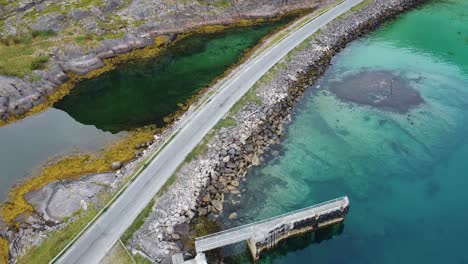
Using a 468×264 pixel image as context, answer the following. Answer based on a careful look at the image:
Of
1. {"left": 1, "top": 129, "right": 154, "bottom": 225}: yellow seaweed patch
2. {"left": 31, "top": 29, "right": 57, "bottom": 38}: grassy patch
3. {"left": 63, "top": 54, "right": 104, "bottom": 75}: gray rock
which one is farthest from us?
{"left": 31, "top": 29, "right": 57, "bottom": 38}: grassy patch

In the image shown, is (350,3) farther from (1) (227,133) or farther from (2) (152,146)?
(2) (152,146)

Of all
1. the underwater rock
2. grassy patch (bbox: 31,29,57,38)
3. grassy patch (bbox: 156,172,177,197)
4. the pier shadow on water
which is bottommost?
the pier shadow on water

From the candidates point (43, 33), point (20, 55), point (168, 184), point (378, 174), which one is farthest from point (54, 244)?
point (43, 33)

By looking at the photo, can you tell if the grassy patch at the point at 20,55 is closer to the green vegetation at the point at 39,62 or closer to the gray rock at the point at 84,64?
the green vegetation at the point at 39,62

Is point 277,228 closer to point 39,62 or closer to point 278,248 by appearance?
point 278,248

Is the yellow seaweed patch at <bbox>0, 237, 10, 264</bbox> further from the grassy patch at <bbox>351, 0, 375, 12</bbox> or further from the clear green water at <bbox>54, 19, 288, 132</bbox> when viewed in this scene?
the grassy patch at <bbox>351, 0, 375, 12</bbox>

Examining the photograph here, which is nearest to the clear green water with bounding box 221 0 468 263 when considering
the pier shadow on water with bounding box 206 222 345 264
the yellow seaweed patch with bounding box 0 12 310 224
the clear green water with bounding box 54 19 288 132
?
the pier shadow on water with bounding box 206 222 345 264

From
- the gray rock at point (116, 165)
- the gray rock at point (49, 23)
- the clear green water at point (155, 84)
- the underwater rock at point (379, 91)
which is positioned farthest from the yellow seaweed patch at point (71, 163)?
the underwater rock at point (379, 91)
